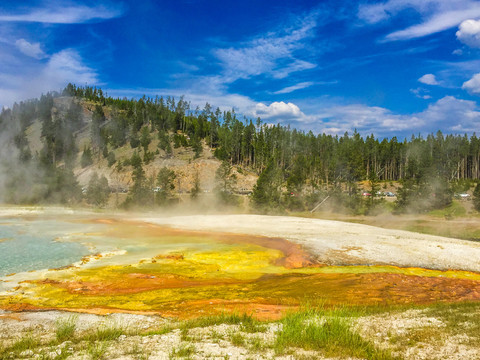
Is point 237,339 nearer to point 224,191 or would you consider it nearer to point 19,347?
point 19,347

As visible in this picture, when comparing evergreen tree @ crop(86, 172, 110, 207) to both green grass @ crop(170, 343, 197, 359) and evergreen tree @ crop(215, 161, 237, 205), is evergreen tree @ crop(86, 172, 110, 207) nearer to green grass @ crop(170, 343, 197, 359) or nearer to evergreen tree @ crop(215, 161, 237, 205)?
evergreen tree @ crop(215, 161, 237, 205)

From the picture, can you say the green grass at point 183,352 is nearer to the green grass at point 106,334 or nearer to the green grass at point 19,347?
the green grass at point 106,334

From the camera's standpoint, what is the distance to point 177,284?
1558cm

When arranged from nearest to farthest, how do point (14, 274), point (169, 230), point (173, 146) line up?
point (14, 274) → point (169, 230) → point (173, 146)

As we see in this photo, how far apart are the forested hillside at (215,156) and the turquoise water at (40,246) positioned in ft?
89.2

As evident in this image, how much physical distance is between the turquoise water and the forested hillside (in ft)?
89.2

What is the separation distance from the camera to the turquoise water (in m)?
19.1

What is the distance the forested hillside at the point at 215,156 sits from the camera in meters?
62.1

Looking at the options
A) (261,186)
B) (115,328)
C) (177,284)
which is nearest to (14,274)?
(177,284)

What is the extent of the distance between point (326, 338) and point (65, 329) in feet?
22.3

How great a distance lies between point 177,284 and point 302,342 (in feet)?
30.3

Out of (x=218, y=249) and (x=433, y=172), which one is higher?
(x=433, y=172)

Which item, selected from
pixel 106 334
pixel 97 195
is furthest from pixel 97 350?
pixel 97 195

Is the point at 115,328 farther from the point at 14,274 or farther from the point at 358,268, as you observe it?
the point at 358,268
